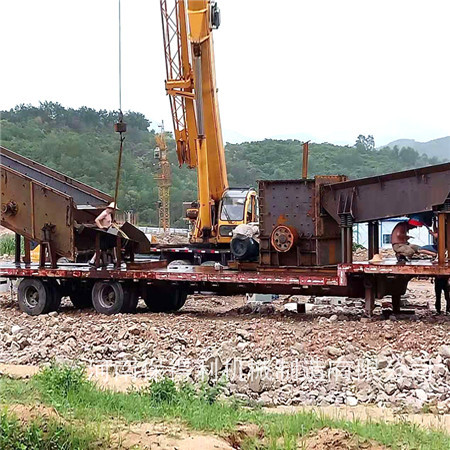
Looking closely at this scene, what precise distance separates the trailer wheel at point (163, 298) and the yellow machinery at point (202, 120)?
4.54 m

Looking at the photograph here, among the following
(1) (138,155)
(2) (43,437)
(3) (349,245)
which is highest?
(1) (138,155)

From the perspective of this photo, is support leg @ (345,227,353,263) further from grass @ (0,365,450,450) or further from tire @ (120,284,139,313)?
grass @ (0,365,450,450)

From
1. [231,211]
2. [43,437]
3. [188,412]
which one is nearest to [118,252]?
[231,211]

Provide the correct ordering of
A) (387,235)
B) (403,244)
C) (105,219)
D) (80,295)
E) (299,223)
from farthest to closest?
(387,235) → (80,295) → (105,219) → (299,223) → (403,244)

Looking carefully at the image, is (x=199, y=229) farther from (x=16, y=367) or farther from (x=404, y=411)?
(x=404, y=411)

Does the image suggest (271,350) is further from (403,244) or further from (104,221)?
(104,221)

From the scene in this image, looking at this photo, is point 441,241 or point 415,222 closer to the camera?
point 441,241

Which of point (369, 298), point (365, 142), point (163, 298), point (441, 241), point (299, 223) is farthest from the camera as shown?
point (365, 142)

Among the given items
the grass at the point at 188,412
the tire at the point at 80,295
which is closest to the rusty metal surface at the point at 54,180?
the tire at the point at 80,295

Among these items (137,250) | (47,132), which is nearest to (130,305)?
(137,250)

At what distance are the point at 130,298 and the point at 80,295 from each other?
5.59 ft

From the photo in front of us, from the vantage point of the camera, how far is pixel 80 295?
18.4 metres

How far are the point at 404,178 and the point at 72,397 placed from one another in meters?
8.11

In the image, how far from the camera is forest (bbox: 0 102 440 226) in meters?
63.3
